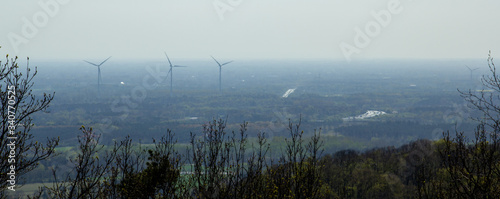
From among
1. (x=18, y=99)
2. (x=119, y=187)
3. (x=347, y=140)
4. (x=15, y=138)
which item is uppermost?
(x=18, y=99)

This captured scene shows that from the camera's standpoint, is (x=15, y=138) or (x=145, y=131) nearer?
(x=15, y=138)

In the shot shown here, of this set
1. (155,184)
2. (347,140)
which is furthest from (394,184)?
(347,140)

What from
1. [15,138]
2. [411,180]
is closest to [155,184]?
[15,138]

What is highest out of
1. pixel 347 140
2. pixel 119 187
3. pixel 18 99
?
pixel 18 99

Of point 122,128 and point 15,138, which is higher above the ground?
point 15,138

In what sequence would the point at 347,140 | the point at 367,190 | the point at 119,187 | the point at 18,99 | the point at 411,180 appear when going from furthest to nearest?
the point at 347,140 < the point at 411,180 < the point at 367,190 < the point at 119,187 < the point at 18,99

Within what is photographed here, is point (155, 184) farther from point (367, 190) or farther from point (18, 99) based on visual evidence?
point (367, 190)

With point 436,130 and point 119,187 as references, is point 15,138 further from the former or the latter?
point 436,130

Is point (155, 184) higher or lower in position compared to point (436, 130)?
higher

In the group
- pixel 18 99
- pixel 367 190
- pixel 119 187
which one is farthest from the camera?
pixel 367 190
